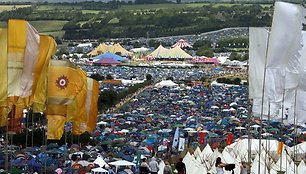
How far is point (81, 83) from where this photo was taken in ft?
78.0

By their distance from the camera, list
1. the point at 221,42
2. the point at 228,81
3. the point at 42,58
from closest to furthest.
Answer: the point at 42,58 → the point at 228,81 → the point at 221,42

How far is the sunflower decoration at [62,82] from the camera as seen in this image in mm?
22688

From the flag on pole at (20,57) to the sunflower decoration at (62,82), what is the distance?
8.73ft

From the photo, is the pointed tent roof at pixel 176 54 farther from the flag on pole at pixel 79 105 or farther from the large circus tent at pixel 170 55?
the flag on pole at pixel 79 105

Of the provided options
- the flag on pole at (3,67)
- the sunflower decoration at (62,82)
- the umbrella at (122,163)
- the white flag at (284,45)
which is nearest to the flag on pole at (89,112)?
the sunflower decoration at (62,82)

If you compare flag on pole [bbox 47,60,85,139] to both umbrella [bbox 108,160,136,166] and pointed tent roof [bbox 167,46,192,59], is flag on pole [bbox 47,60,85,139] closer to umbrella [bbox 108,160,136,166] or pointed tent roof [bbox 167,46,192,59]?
umbrella [bbox 108,160,136,166]

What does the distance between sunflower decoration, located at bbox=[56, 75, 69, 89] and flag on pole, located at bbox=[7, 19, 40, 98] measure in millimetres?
2660

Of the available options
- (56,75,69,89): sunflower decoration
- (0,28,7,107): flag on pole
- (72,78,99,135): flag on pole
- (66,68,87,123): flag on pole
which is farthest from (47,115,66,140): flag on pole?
(0,28,7,107): flag on pole

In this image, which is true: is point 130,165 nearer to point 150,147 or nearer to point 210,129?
point 150,147

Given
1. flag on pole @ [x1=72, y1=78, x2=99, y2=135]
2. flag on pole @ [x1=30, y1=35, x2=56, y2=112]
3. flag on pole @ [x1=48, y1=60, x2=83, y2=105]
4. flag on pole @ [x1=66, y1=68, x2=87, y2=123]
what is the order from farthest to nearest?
1. flag on pole @ [x1=72, y1=78, x2=99, y2=135]
2. flag on pole @ [x1=66, y1=68, x2=87, y2=123]
3. flag on pole @ [x1=48, y1=60, x2=83, y2=105]
4. flag on pole @ [x1=30, y1=35, x2=56, y2=112]

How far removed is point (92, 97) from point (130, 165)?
774 cm

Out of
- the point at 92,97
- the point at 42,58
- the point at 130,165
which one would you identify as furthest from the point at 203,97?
the point at 42,58

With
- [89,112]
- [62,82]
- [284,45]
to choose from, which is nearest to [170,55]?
[89,112]

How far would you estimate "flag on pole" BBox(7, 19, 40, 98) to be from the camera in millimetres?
19422
